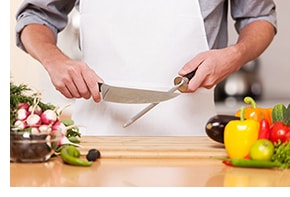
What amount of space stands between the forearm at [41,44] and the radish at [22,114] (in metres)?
0.42

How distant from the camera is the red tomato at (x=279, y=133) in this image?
1370 millimetres

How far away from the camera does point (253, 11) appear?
1.98 meters

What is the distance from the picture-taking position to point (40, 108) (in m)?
1.39

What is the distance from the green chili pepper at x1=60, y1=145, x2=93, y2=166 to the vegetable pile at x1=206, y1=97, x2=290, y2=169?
10.2 inches

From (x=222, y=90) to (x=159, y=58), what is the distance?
173cm

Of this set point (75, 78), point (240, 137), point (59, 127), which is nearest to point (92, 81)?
point (75, 78)

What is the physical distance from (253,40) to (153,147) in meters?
0.56

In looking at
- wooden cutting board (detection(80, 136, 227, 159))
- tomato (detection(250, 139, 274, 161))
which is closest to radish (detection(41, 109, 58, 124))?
wooden cutting board (detection(80, 136, 227, 159))

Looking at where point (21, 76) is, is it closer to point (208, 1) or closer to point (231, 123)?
point (208, 1)

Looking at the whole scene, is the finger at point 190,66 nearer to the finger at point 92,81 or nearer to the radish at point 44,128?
the finger at point 92,81

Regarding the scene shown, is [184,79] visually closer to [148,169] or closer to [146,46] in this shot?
[146,46]

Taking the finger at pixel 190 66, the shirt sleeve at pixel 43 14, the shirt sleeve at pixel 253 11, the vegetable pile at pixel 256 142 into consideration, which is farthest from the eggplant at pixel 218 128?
the shirt sleeve at pixel 43 14
